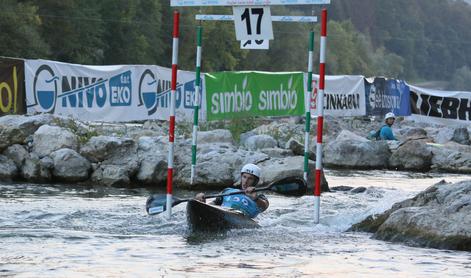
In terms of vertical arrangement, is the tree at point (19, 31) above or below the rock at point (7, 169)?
above

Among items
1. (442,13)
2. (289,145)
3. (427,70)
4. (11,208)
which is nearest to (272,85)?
(289,145)

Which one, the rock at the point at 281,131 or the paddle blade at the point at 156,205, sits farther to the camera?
the rock at the point at 281,131

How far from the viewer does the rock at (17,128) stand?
1597 cm

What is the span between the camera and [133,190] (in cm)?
1493

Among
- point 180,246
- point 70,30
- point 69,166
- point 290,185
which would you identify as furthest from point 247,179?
point 70,30

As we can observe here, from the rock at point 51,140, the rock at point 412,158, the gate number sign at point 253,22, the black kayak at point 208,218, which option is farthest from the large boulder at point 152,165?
the rock at point 412,158

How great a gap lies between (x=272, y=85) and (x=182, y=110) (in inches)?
116

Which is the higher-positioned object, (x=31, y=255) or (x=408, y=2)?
(x=408, y=2)

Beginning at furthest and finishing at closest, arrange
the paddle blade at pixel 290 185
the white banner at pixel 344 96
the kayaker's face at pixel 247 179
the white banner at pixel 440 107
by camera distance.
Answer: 1. the white banner at pixel 440 107
2. the white banner at pixel 344 96
3. the paddle blade at pixel 290 185
4. the kayaker's face at pixel 247 179

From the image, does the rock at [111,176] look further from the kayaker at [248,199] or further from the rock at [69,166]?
the kayaker at [248,199]

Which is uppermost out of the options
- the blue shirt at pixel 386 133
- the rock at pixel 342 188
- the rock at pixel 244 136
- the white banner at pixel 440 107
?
the white banner at pixel 440 107

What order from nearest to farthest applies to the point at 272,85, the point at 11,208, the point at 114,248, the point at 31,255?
1. the point at 31,255
2. the point at 114,248
3. the point at 11,208
4. the point at 272,85

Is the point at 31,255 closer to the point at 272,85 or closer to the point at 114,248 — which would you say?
the point at 114,248

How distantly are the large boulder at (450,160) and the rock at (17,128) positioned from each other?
8.74 metres
